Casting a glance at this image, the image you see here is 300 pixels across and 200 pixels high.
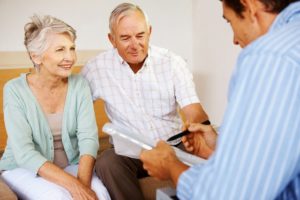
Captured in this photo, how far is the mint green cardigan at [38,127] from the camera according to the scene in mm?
1630

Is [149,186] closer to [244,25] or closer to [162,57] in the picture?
[162,57]

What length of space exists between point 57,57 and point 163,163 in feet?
3.10

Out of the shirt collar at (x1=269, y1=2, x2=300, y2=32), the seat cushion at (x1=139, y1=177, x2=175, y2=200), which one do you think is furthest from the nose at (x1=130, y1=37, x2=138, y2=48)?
the shirt collar at (x1=269, y1=2, x2=300, y2=32)

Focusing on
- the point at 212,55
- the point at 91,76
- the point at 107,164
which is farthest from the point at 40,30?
the point at 212,55

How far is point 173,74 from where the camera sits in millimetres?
1998

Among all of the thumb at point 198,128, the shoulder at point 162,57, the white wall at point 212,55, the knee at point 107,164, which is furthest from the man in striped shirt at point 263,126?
the white wall at point 212,55

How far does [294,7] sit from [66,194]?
113 centimetres

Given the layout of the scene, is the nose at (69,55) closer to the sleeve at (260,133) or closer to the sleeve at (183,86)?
the sleeve at (183,86)

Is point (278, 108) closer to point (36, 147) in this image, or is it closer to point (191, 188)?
point (191, 188)

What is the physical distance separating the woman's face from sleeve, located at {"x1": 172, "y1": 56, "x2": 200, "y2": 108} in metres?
0.57

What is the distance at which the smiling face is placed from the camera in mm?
1717

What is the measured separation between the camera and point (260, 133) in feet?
2.37

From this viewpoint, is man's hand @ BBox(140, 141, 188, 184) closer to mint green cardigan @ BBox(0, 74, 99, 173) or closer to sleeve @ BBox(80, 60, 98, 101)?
mint green cardigan @ BBox(0, 74, 99, 173)

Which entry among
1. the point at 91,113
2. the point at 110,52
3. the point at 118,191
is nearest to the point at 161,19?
the point at 110,52
